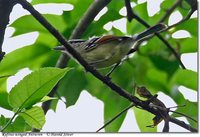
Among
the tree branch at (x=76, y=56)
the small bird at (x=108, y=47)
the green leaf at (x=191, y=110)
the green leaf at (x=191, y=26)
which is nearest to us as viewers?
the tree branch at (x=76, y=56)

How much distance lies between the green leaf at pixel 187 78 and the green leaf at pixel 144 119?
7.1 inches

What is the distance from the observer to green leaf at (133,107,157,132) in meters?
1.06

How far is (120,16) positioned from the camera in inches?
49.0

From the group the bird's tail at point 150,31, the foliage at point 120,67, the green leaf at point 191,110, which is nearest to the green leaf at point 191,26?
the foliage at point 120,67

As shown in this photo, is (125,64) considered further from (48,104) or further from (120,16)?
(48,104)

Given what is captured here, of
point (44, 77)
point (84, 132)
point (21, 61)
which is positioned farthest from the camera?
point (21, 61)

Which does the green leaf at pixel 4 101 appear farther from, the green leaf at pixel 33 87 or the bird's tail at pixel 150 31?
the bird's tail at pixel 150 31

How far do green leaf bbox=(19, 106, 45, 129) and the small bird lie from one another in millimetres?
316

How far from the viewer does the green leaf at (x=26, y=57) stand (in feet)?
4.11

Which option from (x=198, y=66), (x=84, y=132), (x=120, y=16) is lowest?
(x=84, y=132)

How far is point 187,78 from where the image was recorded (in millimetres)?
1213

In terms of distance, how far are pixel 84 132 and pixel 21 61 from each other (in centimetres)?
33

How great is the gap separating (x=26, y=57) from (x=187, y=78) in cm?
42

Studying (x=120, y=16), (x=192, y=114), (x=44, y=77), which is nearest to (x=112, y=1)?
(x=120, y=16)
